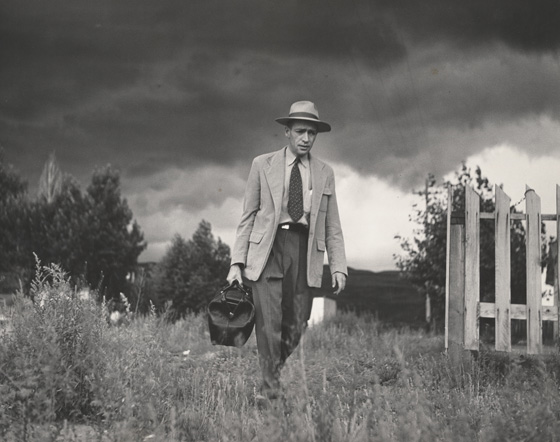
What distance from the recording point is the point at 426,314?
56.6ft

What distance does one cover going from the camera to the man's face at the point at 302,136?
440 cm

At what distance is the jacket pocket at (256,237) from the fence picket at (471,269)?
243cm

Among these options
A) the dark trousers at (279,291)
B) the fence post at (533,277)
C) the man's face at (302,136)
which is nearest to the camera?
the dark trousers at (279,291)

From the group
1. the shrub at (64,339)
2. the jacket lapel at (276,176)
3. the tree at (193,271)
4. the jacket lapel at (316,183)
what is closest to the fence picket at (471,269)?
the jacket lapel at (316,183)

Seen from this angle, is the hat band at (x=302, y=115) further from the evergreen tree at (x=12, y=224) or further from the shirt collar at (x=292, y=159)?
the evergreen tree at (x=12, y=224)

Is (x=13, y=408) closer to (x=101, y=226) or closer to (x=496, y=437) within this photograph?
(x=496, y=437)

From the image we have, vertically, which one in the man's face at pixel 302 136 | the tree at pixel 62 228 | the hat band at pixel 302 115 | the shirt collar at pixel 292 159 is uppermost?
the tree at pixel 62 228

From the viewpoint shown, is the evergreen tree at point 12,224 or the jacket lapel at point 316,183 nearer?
the jacket lapel at point 316,183

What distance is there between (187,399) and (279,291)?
3.04 feet

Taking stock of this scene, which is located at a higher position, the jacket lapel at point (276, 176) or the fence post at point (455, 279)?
the jacket lapel at point (276, 176)

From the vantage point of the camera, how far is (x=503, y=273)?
5738 mm

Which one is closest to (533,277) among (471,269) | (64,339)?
(471,269)

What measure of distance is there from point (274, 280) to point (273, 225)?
0.36 metres

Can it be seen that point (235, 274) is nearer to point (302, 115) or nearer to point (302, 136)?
point (302, 136)
